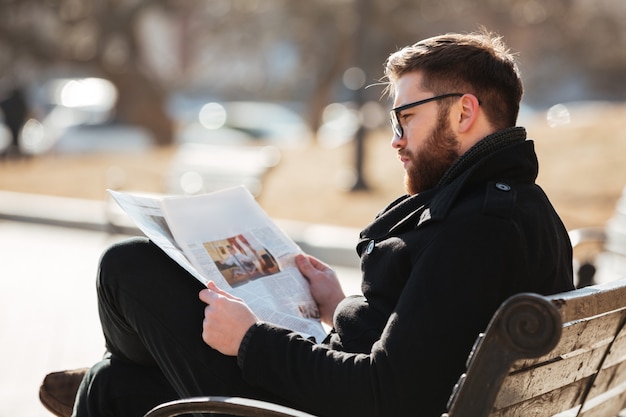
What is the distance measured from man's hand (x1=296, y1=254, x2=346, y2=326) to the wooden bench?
34.4 inches

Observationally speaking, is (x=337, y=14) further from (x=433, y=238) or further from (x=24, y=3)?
(x=433, y=238)

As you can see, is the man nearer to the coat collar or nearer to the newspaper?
the coat collar

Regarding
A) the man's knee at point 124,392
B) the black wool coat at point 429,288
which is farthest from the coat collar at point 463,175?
the man's knee at point 124,392

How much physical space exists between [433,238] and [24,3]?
26.3 meters

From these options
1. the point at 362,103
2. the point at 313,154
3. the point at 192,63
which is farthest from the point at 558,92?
the point at 362,103

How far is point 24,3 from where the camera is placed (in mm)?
26562

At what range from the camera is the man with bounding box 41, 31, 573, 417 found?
2.12 metres

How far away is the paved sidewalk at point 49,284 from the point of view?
17.1 ft

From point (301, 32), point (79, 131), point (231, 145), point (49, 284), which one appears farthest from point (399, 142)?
point (301, 32)

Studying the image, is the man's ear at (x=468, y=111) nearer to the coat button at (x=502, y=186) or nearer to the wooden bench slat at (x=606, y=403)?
the coat button at (x=502, y=186)

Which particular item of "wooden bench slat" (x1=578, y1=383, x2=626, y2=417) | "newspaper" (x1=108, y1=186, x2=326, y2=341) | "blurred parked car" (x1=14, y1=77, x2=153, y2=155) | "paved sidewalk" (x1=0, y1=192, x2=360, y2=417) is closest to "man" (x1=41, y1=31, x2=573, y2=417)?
"newspaper" (x1=108, y1=186, x2=326, y2=341)

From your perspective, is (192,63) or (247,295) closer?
(247,295)

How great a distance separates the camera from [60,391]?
3.09m

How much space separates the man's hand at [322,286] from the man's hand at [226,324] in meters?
0.62
